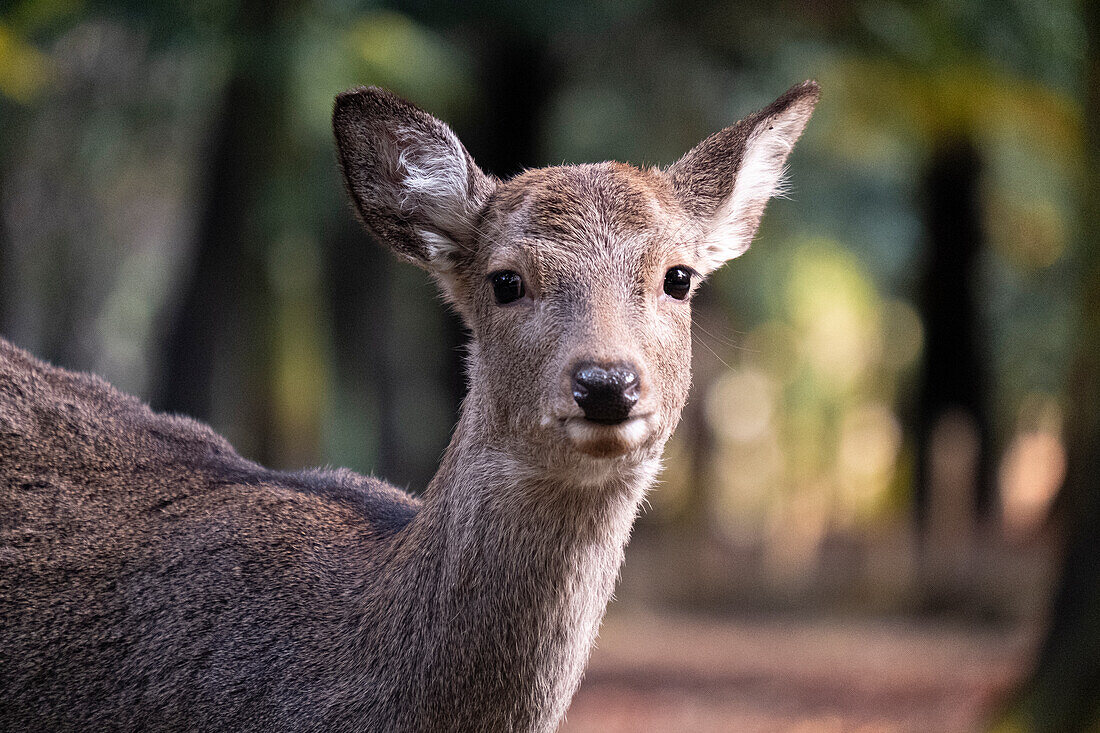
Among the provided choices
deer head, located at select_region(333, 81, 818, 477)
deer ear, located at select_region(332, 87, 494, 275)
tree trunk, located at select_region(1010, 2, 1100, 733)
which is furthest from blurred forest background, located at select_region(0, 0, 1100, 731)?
deer ear, located at select_region(332, 87, 494, 275)

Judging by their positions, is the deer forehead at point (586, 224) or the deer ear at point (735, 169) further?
the deer ear at point (735, 169)

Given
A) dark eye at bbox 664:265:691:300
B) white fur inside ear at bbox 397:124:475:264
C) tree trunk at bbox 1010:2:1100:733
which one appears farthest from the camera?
Result: tree trunk at bbox 1010:2:1100:733

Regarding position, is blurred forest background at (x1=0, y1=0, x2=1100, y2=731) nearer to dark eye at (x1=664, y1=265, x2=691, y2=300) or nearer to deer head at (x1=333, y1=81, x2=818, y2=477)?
dark eye at (x1=664, y1=265, x2=691, y2=300)

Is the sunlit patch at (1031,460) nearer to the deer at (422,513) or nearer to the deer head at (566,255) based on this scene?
the deer head at (566,255)

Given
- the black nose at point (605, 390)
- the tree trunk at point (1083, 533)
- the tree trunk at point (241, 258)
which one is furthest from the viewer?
the tree trunk at point (241, 258)

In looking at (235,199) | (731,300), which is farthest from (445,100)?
(731,300)

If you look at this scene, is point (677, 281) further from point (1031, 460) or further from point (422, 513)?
point (1031, 460)

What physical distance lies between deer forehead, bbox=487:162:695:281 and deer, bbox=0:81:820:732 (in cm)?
1

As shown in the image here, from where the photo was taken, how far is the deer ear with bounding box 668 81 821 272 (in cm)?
520

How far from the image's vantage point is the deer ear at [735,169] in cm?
520

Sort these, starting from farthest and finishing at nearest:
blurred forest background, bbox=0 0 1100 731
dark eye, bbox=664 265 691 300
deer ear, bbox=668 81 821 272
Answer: blurred forest background, bbox=0 0 1100 731 → deer ear, bbox=668 81 821 272 → dark eye, bbox=664 265 691 300

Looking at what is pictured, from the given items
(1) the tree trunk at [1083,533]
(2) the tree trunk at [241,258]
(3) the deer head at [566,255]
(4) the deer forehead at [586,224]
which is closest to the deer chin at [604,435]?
(3) the deer head at [566,255]

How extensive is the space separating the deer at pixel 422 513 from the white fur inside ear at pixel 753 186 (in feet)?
0.09

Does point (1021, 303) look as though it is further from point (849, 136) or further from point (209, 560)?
point (209, 560)
